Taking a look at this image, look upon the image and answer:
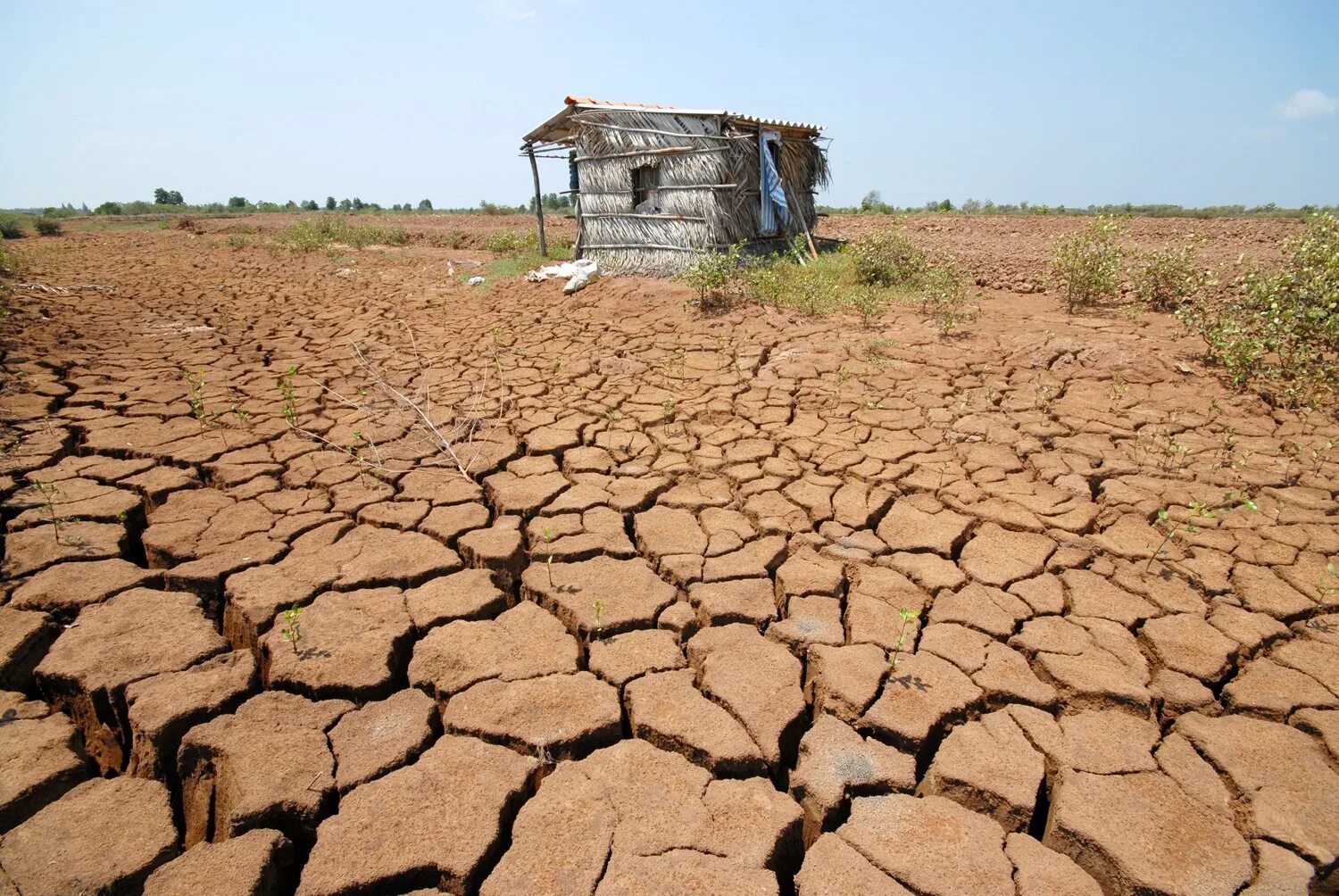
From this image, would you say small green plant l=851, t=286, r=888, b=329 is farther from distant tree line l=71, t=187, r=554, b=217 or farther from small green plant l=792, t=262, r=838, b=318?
distant tree line l=71, t=187, r=554, b=217

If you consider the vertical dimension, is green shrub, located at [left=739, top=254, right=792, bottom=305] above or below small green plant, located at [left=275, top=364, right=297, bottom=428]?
above

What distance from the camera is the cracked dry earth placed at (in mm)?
1519

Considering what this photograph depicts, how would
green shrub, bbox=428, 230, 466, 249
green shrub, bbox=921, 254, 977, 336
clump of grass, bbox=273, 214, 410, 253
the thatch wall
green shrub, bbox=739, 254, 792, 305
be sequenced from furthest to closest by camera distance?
green shrub, bbox=428, 230, 466, 249 → clump of grass, bbox=273, 214, 410, 253 → the thatch wall → green shrub, bbox=739, 254, 792, 305 → green shrub, bbox=921, 254, 977, 336

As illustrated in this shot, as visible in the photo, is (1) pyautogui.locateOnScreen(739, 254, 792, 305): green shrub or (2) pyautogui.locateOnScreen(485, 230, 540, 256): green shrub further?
(2) pyautogui.locateOnScreen(485, 230, 540, 256): green shrub

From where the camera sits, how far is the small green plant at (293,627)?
6.81ft

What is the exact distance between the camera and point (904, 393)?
445 cm

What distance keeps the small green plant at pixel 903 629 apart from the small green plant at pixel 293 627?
200 cm

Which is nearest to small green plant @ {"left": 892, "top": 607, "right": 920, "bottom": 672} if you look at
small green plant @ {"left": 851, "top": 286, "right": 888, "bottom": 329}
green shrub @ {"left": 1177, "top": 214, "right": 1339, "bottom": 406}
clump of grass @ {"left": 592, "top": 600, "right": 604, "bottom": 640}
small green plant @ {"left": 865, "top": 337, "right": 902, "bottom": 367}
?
clump of grass @ {"left": 592, "top": 600, "right": 604, "bottom": 640}

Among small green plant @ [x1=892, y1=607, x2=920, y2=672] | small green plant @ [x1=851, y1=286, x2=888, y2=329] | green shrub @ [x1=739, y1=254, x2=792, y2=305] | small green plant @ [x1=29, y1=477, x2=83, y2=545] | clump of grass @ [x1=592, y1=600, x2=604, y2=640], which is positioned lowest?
small green plant @ [x1=892, y1=607, x2=920, y2=672]

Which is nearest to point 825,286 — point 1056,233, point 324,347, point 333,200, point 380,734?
point 324,347

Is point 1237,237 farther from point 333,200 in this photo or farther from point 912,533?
point 333,200

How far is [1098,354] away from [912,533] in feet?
10.5

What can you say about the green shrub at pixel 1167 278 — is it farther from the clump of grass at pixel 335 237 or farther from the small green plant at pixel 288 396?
the clump of grass at pixel 335 237

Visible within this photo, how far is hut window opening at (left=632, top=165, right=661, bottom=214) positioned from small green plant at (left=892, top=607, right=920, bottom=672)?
7873 mm
